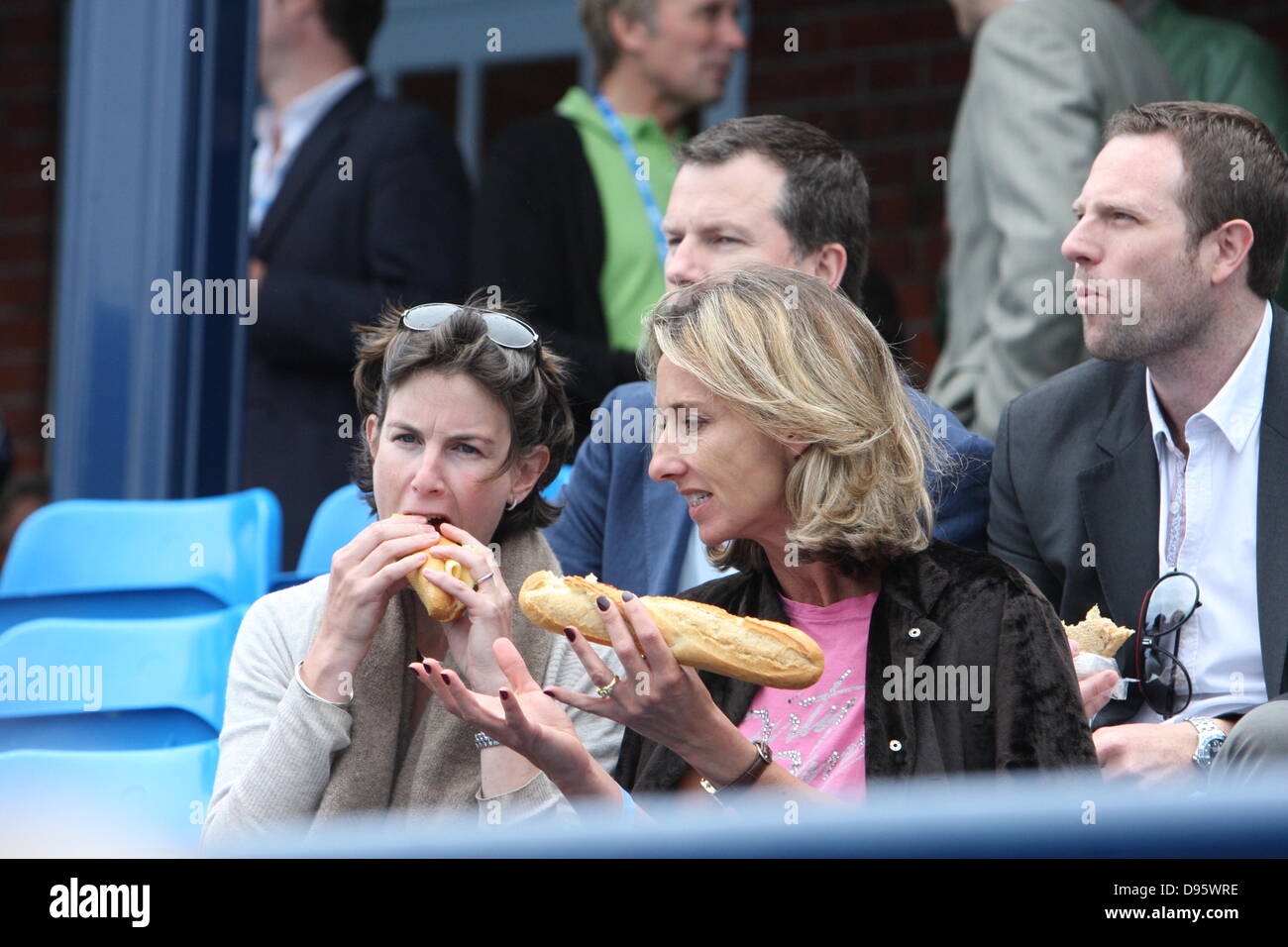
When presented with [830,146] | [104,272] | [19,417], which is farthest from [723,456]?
[19,417]

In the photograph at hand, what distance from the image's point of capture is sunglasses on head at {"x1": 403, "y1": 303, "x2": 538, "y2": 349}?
2408 millimetres

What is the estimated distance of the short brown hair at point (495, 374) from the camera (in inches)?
94.0

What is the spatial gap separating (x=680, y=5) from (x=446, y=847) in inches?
126

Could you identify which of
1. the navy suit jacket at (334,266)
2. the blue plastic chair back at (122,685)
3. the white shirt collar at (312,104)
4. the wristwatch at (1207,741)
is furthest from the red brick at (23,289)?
the wristwatch at (1207,741)

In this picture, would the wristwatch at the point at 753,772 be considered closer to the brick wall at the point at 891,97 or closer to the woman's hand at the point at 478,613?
the woman's hand at the point at 478,613

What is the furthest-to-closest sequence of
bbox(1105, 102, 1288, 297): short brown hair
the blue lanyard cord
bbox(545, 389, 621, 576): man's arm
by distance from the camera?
the blue lanyard cord, bbox(545, 389, 621, 576): man's arm, bbox(1105, 102, 1288, 297): short brown hair

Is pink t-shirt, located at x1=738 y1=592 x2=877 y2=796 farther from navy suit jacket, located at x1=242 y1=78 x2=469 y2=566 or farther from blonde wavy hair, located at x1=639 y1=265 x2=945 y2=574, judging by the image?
navy suit jacket, located at x1=242 y1=78 x2=469 y2=566

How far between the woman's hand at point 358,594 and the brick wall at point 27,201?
474cm

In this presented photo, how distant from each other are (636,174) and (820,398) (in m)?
1.60

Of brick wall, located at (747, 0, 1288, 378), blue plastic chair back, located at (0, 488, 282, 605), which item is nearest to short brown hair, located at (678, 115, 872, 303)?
blue plastic chair back, located at (0, 488, 282, 605)

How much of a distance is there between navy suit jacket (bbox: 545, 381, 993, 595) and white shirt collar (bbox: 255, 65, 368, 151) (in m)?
1.44

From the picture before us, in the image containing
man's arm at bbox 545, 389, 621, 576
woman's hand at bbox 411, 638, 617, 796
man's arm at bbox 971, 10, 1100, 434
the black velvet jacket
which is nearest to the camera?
woman's hand at bbox 411, 638, 617, 796

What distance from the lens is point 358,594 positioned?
2.16 meters
